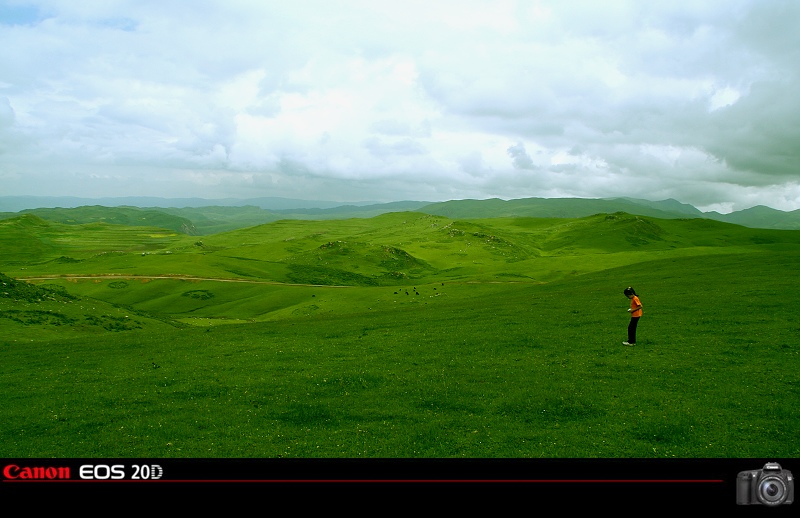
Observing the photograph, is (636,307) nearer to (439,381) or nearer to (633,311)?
(633,311)

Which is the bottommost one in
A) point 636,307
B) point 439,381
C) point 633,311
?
point 439,381
